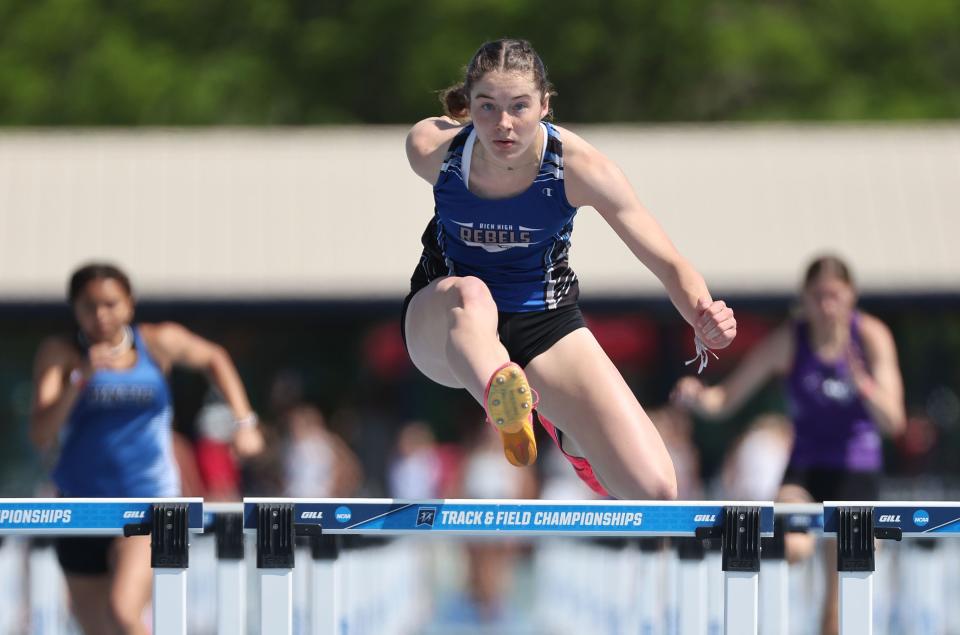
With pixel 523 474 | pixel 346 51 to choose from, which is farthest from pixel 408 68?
pixel 523 474

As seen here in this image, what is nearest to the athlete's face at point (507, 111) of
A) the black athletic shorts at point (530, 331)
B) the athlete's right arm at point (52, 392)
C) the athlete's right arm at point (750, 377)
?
the black athletic shorts at point (530, 331)

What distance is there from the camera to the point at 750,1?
27750mm

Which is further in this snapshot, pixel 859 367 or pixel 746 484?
pixel 746 484

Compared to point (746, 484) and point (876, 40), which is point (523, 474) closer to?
point (746, 484)

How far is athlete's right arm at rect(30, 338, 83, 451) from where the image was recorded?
6055 mm

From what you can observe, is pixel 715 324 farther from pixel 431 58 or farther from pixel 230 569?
pixel 431 58

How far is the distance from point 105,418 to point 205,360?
1.52 feet

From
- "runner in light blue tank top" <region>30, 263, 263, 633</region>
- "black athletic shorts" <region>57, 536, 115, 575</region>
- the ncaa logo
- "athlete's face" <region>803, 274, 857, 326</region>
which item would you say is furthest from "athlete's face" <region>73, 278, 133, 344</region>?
"athlete's face" <region>803, 274, 857, 326</region>

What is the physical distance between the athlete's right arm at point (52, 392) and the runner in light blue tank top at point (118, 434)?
4.0 inches

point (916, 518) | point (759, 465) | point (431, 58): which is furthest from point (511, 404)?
point (431, 58)

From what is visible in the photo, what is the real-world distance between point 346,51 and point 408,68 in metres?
1.41

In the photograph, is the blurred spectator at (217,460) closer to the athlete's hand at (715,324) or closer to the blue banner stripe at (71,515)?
the blue banner stripe at (71,515)

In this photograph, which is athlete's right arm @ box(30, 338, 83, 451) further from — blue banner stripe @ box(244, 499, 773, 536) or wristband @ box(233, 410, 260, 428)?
blue banner stripe @ box(244, 499, 773, 536)

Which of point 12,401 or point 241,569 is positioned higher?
point 12,401
